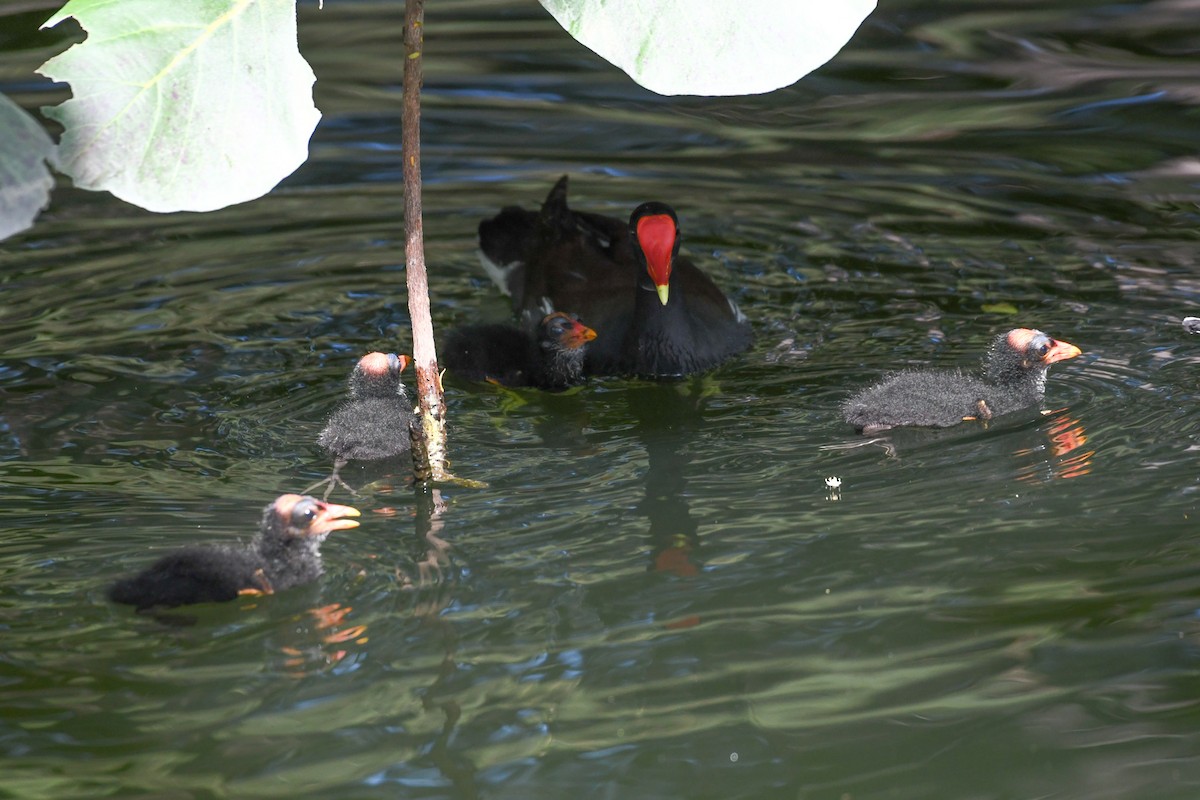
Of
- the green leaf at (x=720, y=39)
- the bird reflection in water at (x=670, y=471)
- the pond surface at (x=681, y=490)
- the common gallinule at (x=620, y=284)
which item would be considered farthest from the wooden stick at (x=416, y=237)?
the common gallinule at (x=620, y=284)

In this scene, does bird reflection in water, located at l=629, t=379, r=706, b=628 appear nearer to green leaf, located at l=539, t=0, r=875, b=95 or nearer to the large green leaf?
green leaf, located at l=539, t=0, r=875, b=95

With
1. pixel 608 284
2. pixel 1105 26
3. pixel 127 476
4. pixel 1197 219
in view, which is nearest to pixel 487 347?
pixel 608 284

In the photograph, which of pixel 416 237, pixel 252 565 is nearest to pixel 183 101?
pixel 416 237

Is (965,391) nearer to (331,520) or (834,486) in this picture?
(834,486)

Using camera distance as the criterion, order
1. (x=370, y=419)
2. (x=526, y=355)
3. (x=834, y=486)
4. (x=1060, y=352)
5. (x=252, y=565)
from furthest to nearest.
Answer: (x=526, y=355)
(x=1060, y=352)
(x=370, y=419)
(x=834, y=486)
(x=252, y=565)

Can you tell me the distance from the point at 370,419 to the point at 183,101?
184 centimetres

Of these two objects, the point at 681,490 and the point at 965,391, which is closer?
the point at 681,490

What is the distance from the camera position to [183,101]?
9.87 feet

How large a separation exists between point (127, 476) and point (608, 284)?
2.65 metres

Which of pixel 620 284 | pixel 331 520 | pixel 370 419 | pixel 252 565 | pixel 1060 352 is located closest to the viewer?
pixel 252 565

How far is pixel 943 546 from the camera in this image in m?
3.88

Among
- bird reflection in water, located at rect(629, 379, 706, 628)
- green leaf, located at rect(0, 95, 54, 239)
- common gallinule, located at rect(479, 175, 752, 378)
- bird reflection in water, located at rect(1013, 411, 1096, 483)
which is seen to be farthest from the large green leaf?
common gallinule, located at rect(479, 175, 752, 378)

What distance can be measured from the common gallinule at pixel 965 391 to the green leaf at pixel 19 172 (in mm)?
2634

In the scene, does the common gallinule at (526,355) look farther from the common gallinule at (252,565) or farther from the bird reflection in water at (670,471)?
the common gallinule at (252,565)
